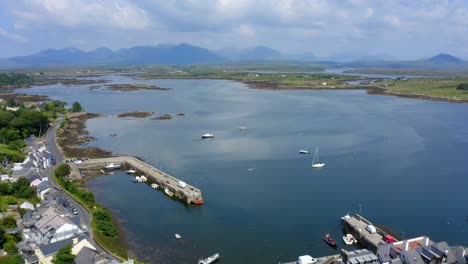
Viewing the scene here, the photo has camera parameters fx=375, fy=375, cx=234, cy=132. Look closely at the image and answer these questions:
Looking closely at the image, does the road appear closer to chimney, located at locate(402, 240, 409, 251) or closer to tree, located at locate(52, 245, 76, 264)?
tree, located at locate(52, 245, 76, 264)

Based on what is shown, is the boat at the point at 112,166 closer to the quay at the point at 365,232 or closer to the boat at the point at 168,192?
the boat at the point at 168,192

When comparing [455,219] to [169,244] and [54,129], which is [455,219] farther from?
[54,129]

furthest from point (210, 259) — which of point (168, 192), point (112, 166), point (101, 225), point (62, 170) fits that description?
point (112, 166)

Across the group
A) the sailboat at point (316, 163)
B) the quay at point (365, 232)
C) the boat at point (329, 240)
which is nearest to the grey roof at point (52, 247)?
the boat at point (329, 240)

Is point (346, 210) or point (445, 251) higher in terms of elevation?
point (445, 251)

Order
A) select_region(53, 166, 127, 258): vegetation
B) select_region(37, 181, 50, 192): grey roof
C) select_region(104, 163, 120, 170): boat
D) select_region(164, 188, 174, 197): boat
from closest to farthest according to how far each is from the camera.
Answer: select_region(53, 166, 127, 258): vegetation → select_region(37, 181, 50, 192): grey roof → select_region(164, 188, 174, 197): boat → select_region(104, 163, 120, 170): boat

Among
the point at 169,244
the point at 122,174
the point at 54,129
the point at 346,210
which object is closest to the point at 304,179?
the point at 346,210

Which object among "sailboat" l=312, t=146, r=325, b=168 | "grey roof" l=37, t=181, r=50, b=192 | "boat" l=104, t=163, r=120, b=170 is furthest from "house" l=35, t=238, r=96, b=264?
"sailboat" l=312, t=146, r=325, b=168
